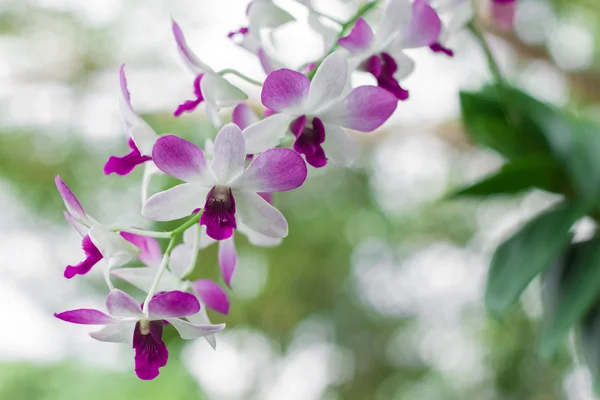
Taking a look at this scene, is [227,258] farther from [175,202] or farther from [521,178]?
[521,178]

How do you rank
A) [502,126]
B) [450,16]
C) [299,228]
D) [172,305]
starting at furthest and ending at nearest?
[299,228]
[502,126]
[450,16]
[172,305]

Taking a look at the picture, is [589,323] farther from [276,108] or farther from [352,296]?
[352,296]

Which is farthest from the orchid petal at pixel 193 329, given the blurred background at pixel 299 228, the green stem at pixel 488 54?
the blurred background at pixel 299 228

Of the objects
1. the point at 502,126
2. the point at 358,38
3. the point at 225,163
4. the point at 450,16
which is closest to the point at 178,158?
the point at 225,163

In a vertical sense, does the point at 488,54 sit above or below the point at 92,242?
above

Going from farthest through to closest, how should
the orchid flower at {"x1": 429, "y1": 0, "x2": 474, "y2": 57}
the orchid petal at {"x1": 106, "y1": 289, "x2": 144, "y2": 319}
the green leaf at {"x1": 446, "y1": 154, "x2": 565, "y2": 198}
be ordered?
1. the green leaf at {"x1": 446, "y1": 154, "x2": 565, "y2": 198}
2. the orchid flower at {"x1": 429, "y1": 0, "x2": 474, "y2": 57}
3. the orchid petal at {"x1": 106, "y1": 289, "x2": 144, "y2": 319}

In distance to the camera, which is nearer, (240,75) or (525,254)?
(240,75)

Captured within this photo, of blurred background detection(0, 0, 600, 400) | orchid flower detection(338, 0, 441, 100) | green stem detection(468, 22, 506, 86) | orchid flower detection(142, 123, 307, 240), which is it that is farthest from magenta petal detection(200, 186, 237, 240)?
blurred background detection(0, 0, 600, 400)

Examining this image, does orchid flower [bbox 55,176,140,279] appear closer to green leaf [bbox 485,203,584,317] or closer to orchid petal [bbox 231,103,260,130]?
orchid petal [bbox 231,103,260,130]
